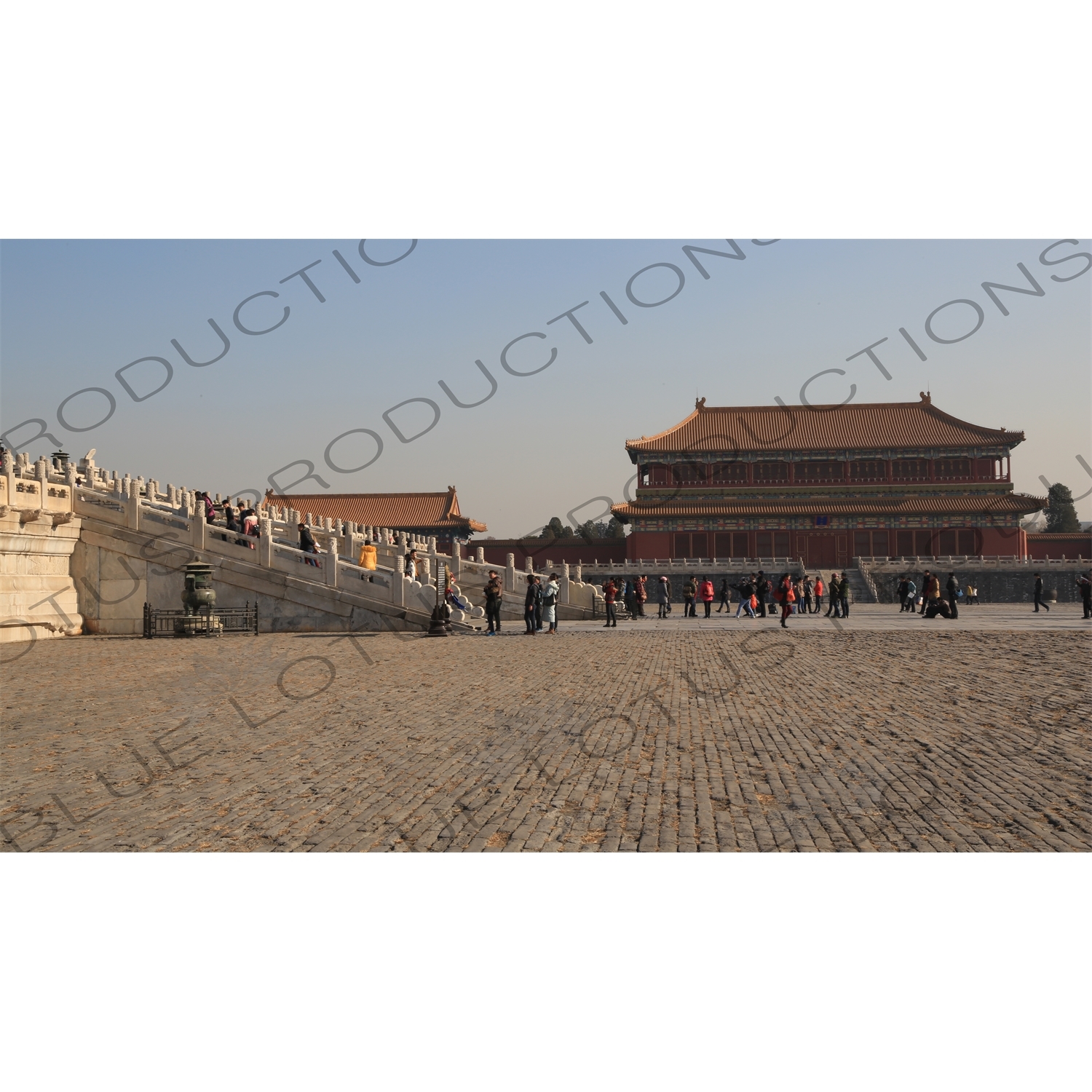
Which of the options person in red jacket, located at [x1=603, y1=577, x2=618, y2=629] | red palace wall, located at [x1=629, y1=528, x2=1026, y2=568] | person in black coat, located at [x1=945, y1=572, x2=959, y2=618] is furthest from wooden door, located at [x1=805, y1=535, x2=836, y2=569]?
person in red jacket, located at [x1=603, y1=577, x2=618, y2=629]

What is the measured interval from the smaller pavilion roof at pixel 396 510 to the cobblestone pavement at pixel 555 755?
34.3 meters

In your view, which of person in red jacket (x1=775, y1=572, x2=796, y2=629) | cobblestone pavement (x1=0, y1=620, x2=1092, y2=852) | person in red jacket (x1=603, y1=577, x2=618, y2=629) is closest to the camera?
cobblestone pavement (x1=0, y1=620, x2=1092, y2=852)

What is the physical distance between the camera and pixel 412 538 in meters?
38.0

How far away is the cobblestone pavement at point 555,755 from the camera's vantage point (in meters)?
5.11

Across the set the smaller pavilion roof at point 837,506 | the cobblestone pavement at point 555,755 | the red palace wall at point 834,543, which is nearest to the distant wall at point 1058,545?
the red palace wall at point 834,543

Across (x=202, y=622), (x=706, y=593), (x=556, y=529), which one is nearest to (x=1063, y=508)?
(x=556, y=529)

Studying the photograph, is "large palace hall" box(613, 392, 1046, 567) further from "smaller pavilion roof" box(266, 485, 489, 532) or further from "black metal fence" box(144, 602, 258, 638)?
"black metal fence" box(144, 602, 258, 638)

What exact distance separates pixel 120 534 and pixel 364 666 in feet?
32.1

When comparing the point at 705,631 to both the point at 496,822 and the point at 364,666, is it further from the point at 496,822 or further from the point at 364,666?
the point at 496,822

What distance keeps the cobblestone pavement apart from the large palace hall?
31.6 m

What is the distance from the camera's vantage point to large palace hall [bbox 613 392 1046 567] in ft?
144

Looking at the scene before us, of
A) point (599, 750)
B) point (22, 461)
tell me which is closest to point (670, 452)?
point (22, 461)

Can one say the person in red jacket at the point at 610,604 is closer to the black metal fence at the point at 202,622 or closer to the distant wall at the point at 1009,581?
the black metal fence at the point at 202,622

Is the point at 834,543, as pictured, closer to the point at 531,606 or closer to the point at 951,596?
the point at 951,596
